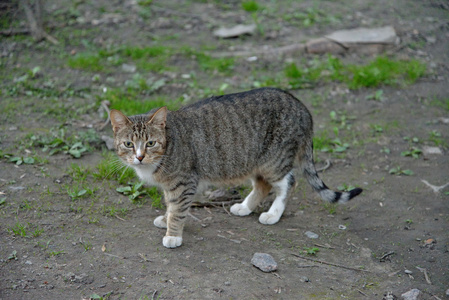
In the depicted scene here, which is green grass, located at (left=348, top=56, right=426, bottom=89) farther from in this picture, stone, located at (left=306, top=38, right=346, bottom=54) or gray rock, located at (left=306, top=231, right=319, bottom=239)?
gray rock, located at (left=306, top=231, right=319, bottom=239)

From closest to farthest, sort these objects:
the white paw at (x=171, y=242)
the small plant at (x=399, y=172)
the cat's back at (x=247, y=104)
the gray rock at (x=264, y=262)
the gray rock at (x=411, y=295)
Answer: the gray rock at (x=411, y=295) < the gray rock at (x=264, y=262) < the white paw at (x=171, y=242) < the cat's back at (x=247, y=104) < the small plant at (x=399, y=172)

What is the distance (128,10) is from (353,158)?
209 inches

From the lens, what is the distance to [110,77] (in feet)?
22.7

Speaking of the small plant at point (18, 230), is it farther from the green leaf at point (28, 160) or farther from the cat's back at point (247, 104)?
the cat's back at point (247, 104)

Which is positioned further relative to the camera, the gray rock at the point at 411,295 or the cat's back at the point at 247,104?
the cat's back at the point at 247,104

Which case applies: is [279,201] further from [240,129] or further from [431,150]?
[431,150]

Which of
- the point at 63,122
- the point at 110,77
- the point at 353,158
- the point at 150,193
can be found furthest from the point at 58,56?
the point at 353,158

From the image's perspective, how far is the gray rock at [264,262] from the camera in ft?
12.6

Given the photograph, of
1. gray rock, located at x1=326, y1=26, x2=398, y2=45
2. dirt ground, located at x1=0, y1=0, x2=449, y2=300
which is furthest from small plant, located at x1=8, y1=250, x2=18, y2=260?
gray rock, located at x1=326, y1=26, x2=398, y2=45

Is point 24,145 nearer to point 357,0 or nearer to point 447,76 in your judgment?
point 447,76

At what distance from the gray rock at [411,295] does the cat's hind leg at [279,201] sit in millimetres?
1445

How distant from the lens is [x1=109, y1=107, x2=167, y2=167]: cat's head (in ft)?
13.0

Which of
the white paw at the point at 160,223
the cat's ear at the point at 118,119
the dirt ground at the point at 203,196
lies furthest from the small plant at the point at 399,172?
the cat's ear at the point at 118,119

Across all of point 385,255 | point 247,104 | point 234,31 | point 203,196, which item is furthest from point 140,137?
point 234,31
